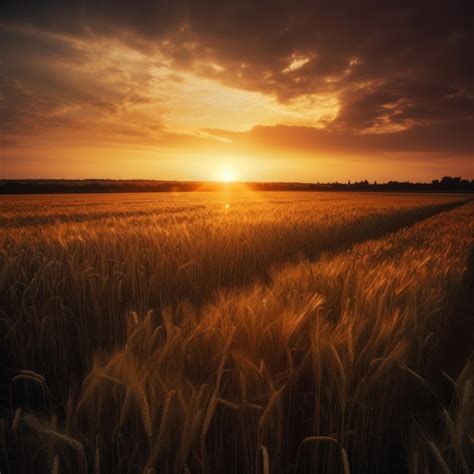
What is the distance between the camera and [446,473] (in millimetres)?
690

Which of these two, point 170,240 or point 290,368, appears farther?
point 170,240

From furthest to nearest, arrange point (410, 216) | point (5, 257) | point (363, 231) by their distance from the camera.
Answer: point (410, 216) → point (363, 231) → point (5, 257)

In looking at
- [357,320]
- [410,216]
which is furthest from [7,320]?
[410,216]

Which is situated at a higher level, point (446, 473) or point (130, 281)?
point (446, 473)

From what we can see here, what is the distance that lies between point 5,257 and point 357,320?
2577 mm

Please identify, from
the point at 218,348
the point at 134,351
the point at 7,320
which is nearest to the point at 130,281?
the point at 7,320

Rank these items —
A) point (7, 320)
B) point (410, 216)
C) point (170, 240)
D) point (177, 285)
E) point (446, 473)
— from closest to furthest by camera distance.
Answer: point (446, 473) → point (7, 320) → point (177, 285) → point (170, 240) → point (410, 216)

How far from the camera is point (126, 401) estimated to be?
32.5 inches

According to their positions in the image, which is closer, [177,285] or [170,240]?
[177,285]

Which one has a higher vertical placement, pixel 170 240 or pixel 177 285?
pixel 170 240

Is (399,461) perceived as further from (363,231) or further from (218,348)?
(363,231)

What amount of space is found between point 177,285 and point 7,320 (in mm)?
1336


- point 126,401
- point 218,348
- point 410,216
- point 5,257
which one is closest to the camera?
point 126,401

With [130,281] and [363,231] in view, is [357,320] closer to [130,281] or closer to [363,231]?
[130,281]
